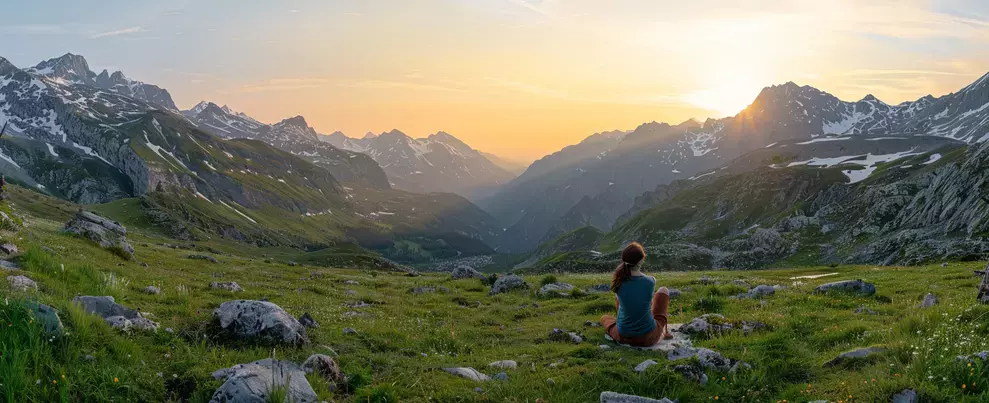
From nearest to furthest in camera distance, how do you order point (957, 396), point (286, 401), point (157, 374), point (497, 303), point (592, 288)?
1. point (957, 396)
2. point (286, 401)
3. point (157, 374)
4. point (497, 303)
5. point (592, 288)

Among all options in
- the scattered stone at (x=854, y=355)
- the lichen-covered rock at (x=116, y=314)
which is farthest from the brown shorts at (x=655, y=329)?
the lichen-covered rock at (x=116, y=314)

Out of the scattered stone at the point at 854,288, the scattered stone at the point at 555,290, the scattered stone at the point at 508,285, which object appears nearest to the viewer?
the scattered stone at the point at 854,288

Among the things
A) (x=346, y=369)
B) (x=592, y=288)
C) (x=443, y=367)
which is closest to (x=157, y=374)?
(x=346, y=369)

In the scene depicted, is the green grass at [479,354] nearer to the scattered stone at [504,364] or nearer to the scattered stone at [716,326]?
the scattered stone at [504,364]

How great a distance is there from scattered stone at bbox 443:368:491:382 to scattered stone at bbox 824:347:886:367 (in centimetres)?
740

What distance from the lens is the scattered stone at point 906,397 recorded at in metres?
7.85

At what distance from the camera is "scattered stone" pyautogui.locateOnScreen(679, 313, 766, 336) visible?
1445 centimetres

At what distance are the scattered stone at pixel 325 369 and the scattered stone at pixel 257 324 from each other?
2.49 meters

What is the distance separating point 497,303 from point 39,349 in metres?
19.9

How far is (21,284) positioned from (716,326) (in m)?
19.0

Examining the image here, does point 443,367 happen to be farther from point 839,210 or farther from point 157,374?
point 839,210

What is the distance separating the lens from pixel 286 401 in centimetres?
851

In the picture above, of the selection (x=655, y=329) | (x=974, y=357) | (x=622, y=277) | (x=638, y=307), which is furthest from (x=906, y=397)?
(x=622, y=277)

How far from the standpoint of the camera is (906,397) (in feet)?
26.1
